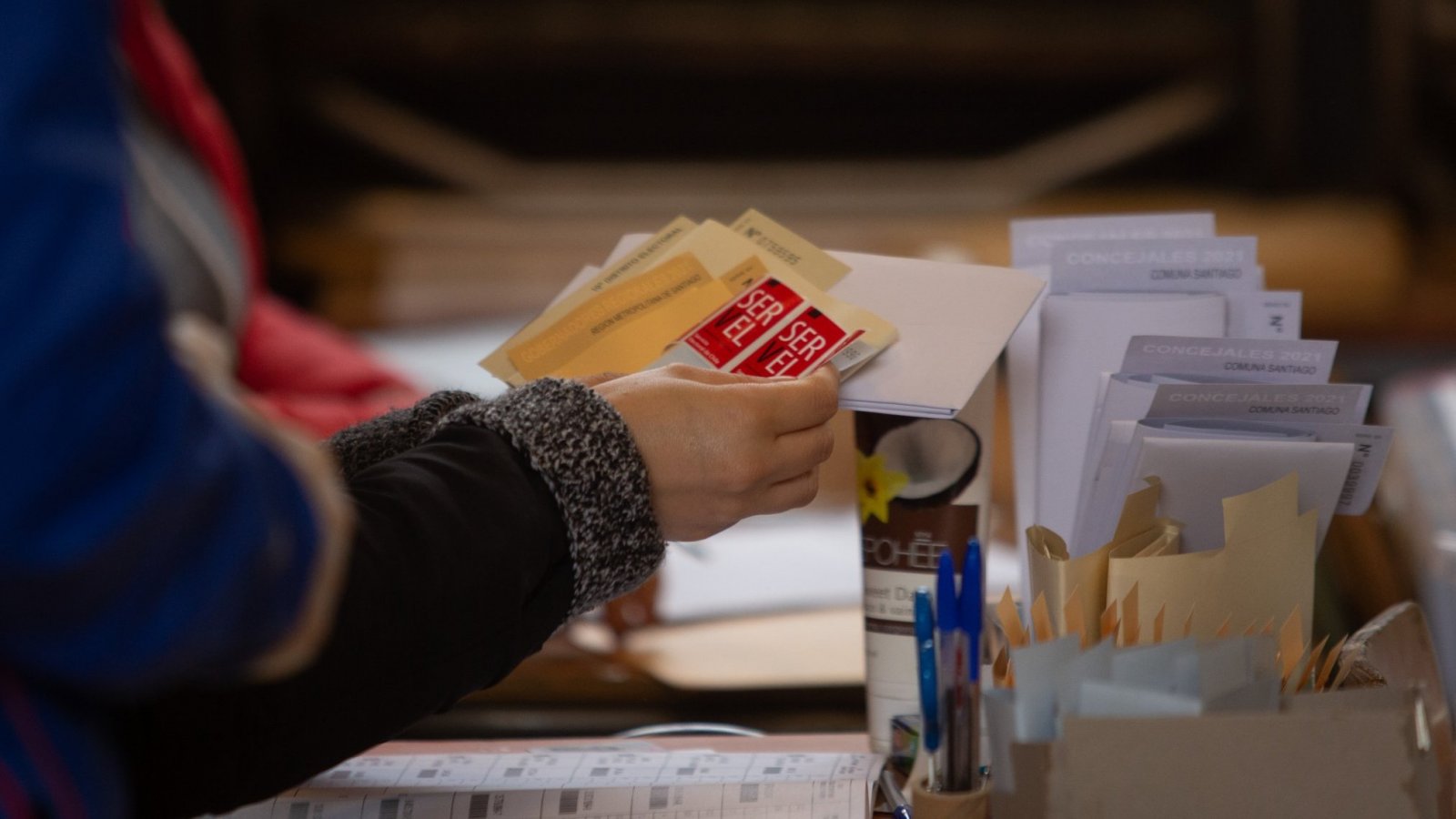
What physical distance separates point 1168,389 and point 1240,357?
0.16ft

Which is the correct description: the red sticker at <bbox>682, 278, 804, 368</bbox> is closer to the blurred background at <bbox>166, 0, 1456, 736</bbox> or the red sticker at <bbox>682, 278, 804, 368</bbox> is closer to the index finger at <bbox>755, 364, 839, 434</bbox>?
the index finger at <bbox>755, 364, 839, 434</bbox>

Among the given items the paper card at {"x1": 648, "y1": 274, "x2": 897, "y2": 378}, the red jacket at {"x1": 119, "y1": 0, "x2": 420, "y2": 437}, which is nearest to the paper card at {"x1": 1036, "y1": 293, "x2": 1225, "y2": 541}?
the paper card at {"x1": 648, "y1": 274, "x2": 897, "y2": 378}

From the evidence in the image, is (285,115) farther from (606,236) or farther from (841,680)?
(841,680)

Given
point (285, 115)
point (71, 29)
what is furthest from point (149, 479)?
point (285, 115)

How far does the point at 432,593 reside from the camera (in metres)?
→ 0.51

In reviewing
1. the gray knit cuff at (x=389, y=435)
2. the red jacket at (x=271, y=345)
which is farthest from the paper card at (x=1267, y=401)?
the red jacket at (x=271, y=345)

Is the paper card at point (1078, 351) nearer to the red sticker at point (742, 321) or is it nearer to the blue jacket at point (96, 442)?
the red sticker at point (742, 321)

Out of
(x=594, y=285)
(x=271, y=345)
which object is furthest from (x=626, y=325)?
(x=271, y=345)

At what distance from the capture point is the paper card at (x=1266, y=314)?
0.70m

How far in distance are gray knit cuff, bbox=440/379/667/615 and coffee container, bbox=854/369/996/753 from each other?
175 mm

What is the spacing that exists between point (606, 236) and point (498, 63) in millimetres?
454

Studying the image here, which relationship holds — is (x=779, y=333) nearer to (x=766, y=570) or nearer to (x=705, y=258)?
(x=705, y=258)

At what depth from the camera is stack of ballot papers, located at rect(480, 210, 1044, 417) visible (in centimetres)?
65

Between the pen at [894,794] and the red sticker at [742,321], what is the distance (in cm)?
21
